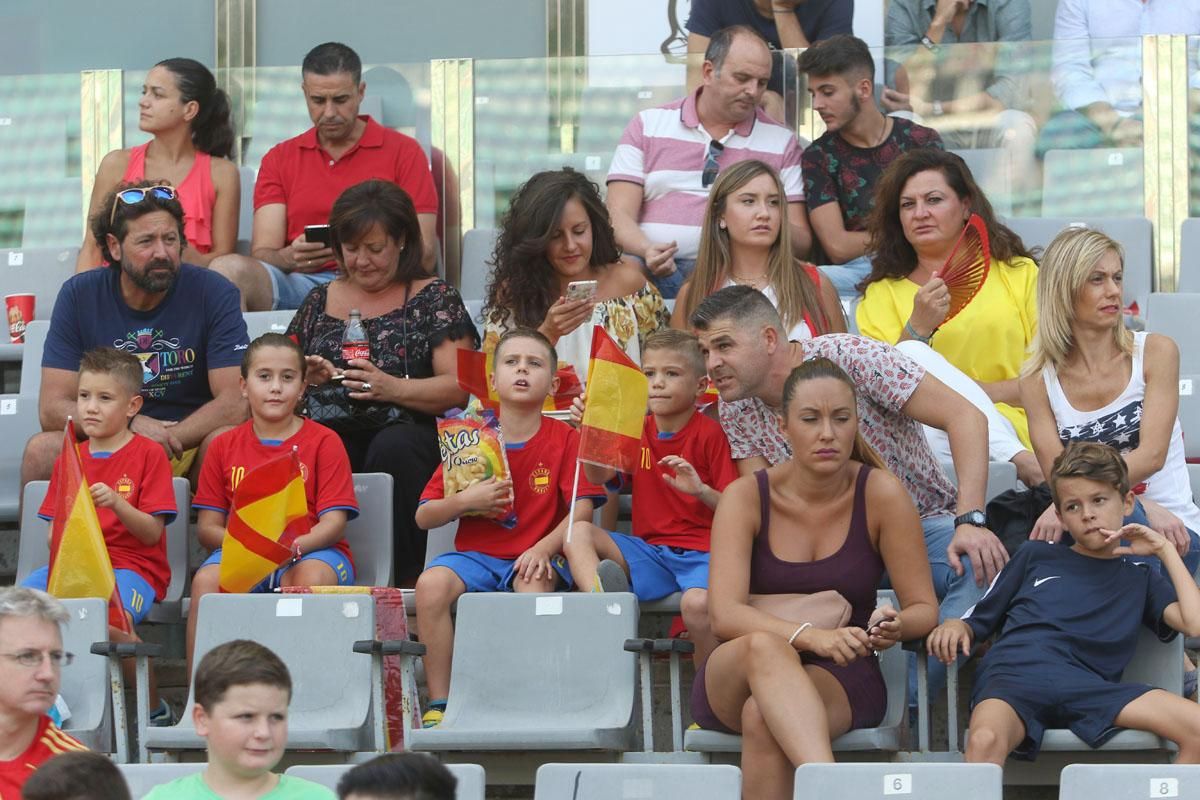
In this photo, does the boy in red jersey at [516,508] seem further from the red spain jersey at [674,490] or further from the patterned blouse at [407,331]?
the patterned blouse at [407,331]

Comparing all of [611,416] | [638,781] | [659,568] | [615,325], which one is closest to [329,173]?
[615,325]

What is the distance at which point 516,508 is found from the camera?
18.1 ft

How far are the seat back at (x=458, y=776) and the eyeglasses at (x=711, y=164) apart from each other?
11.4 feet

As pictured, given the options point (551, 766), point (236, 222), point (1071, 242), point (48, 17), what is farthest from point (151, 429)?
point (48, 17)

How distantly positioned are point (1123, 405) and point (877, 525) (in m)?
0.97

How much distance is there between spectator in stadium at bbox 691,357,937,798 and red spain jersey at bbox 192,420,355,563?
4.17 ft

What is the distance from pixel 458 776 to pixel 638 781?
356 mm

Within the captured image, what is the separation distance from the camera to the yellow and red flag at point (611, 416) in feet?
17.2

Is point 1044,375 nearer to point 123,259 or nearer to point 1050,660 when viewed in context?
point 1050,660

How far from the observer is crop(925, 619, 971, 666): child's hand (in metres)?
4.60

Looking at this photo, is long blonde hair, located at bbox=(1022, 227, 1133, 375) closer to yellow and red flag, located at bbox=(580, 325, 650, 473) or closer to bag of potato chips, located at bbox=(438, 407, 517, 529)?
yellow and red flag, located at bbox=(580, 325, 650, 473)

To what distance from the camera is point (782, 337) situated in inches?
207

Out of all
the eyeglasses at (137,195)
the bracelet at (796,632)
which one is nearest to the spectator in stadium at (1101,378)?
the bracelet at (796,632)

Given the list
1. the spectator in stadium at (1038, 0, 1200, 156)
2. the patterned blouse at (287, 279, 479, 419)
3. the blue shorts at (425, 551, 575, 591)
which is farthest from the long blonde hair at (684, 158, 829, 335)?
the spectator in stadium at (1038, 0, 1200, 156)
